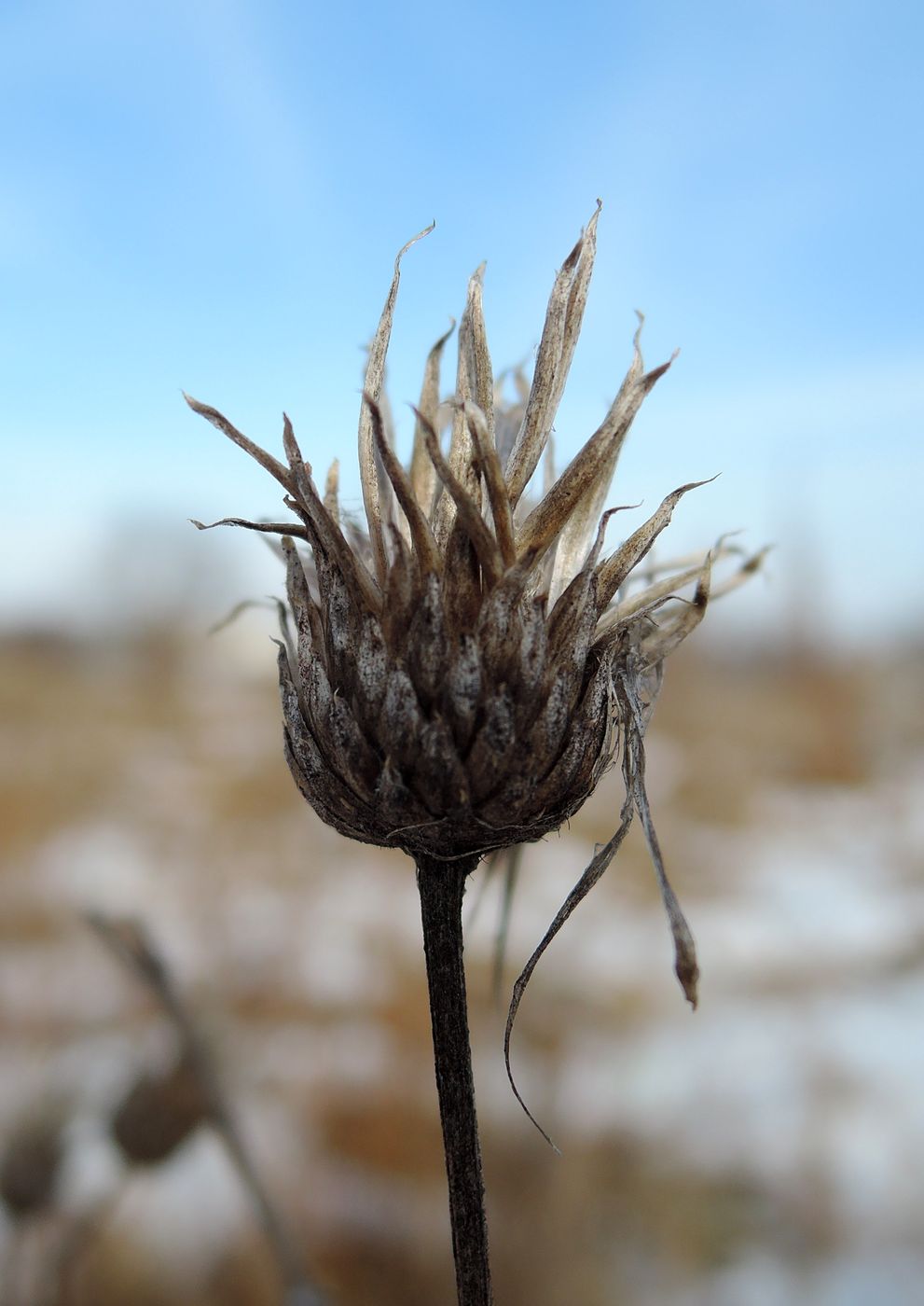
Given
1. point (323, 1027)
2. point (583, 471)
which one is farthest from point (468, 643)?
point (323, 1027)

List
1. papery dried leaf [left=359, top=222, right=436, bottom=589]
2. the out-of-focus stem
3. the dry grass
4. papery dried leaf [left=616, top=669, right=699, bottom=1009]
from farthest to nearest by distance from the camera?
the dry grass, the out-of-focus stem, papery dried leaf [left=359, top=222, right=436, bottom=589], papery dried leaf [left=616, top=669, right=699, bottom=1009]

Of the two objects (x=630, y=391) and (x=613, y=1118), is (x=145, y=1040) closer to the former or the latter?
(x=613, y=1118)

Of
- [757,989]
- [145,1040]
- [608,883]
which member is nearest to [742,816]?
[608,883]

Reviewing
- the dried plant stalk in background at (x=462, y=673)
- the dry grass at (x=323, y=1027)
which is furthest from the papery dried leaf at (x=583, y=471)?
the dry grass at (x=323, y=1027)

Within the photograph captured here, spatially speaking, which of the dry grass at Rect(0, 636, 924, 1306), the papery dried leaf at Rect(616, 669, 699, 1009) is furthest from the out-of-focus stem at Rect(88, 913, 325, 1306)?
the dry grass at Rect(0, 636, 924, 1306)

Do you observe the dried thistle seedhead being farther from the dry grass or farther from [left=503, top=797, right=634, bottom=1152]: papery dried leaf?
the dry grass

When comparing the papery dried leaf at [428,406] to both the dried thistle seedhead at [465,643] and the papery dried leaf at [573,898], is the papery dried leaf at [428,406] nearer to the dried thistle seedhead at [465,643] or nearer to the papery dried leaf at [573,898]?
the dried thistle seedhead at [465,643]

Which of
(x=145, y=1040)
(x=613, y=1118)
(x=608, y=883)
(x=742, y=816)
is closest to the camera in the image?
(x=613, y=1118)

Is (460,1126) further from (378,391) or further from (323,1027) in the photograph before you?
(323,1027)
